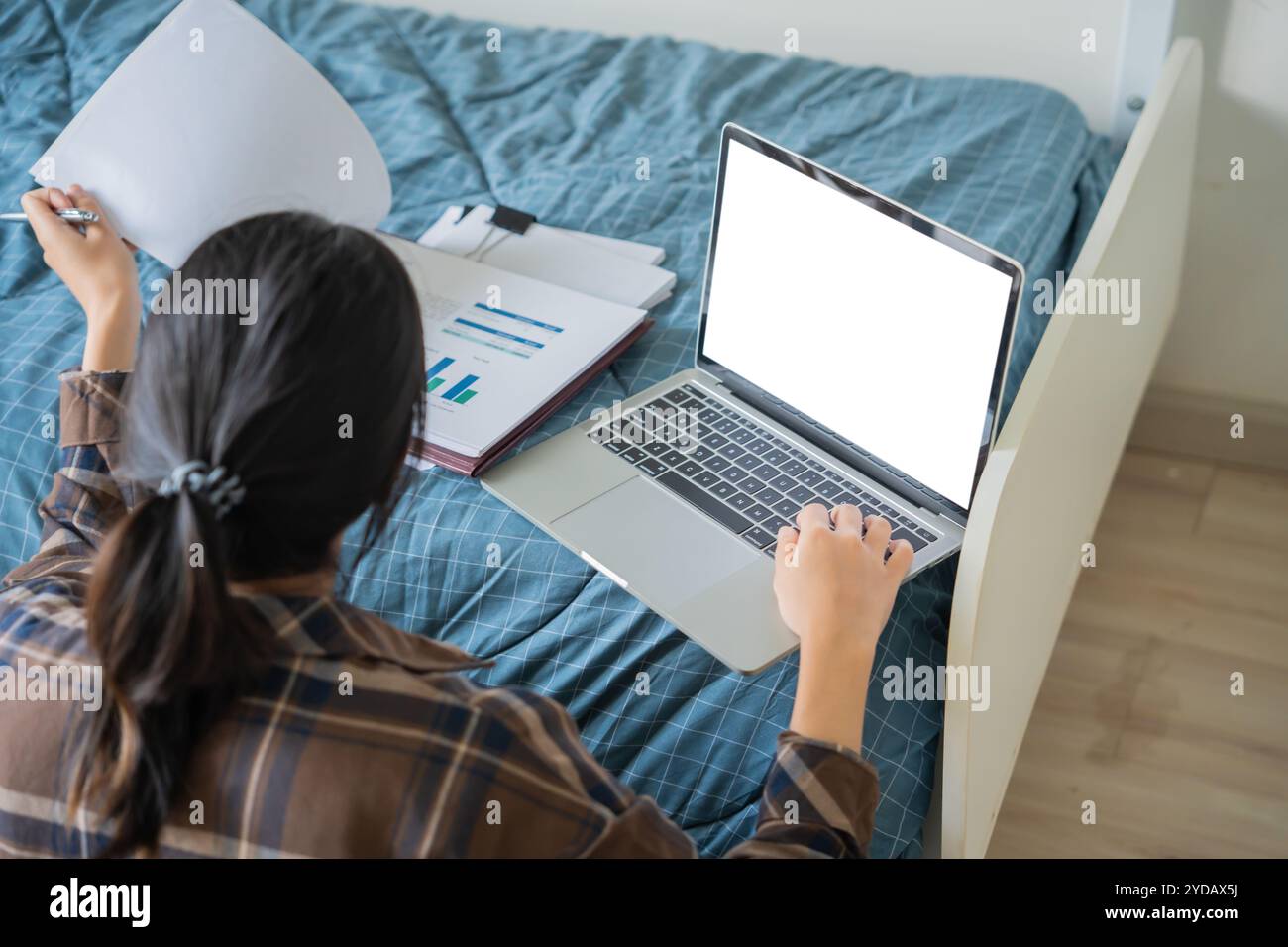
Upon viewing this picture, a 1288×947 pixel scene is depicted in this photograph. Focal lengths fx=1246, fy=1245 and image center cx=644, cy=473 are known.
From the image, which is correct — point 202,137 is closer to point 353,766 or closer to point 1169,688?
point 353,766

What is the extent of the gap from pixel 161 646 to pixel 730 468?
58 centimetres

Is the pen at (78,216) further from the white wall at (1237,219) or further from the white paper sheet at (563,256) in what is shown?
the white wall at (1237,219)

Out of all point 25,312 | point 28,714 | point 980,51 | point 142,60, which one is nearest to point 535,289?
point 142,60

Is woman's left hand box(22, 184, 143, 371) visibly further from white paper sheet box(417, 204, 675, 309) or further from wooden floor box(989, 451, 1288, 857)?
wooden floor box(989, 451, 1288, 857)

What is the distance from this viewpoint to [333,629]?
2.33 ft

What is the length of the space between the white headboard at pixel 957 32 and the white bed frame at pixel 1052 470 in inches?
4.6

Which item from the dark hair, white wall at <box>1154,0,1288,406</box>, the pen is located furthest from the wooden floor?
the pen

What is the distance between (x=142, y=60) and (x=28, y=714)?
2.42 ft

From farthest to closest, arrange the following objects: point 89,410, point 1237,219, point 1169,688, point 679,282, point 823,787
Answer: point 1237,219 < point 1169,688 < point 679,282 < point 89,410 < point 823,787

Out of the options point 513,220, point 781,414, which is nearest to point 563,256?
point 513,220

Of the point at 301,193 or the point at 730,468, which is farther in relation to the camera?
the point at 301,193

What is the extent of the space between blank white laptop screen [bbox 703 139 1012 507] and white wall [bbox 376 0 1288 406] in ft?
2.89

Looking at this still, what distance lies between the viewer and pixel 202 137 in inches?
48.7

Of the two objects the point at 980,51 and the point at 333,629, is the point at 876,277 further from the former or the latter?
the point at 980,51
